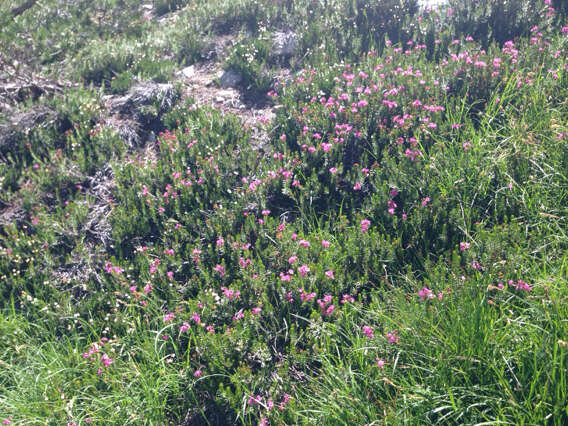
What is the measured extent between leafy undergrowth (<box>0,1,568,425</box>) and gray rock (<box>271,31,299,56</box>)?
124 cm

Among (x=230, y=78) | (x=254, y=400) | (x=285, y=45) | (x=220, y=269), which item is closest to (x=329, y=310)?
(x=254, y=400)

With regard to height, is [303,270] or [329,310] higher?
[303,270]

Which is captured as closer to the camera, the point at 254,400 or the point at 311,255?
the point at 254,400

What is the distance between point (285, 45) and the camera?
8.09m

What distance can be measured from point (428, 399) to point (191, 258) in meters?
2.71

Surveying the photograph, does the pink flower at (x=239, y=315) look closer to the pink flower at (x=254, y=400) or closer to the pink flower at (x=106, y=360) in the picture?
the pink flower at (x=254, y=400)

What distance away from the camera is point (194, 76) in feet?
26.2

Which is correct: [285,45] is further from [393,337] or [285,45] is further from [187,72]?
[393,337]

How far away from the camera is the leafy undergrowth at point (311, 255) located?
10.0ft

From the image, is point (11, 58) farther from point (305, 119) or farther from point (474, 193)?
point (474, 193)

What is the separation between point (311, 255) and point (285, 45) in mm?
4869

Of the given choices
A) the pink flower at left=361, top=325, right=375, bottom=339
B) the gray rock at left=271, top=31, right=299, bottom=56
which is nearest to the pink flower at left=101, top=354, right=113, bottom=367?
the pink flower at left=361, top=325, right=375, bottom=339

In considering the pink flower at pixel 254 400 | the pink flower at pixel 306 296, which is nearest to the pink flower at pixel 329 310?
the pink flower at pixel 306 296

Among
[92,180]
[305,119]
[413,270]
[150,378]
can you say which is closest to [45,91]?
[92,180]
